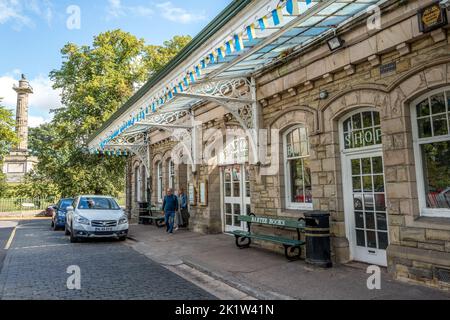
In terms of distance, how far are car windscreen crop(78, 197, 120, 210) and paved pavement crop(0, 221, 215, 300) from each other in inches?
80.2

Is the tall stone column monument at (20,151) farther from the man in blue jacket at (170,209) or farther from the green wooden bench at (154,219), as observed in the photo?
the man in blue jacket at (170,209)

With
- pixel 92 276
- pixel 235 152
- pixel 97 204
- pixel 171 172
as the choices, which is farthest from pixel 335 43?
pixel 171 172

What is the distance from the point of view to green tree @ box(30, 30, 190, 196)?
2272 cm

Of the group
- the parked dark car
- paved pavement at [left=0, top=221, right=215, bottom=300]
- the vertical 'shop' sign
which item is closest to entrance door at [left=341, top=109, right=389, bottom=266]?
the vertical 'shop' sign

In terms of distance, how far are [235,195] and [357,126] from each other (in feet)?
17.5

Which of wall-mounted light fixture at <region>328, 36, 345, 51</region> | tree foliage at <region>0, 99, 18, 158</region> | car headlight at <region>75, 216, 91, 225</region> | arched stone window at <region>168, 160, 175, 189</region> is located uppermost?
tree foliage at <region>0, 99, 18, 158</region>

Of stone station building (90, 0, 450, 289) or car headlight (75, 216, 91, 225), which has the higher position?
stone station building (90, 0, 450, 289)

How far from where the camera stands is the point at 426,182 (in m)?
5.60

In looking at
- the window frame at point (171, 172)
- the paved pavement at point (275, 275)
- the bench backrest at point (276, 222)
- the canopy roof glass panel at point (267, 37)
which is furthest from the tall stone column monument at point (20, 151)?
the bench backrest at point (276, 222)

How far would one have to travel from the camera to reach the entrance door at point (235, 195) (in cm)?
1069

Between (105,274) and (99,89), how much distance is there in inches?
743

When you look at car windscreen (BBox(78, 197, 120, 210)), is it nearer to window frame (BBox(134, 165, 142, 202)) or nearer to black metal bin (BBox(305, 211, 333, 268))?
window frame (BBox(134, 165, 142, 202))

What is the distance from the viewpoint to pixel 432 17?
500 centimetres

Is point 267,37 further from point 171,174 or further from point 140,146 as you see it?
point 140,146
